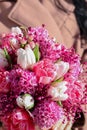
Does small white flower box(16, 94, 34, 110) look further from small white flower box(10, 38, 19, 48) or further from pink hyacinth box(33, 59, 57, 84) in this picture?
small white flower box(10, 38, 19, 48)

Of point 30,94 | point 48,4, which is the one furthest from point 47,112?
point 48,4

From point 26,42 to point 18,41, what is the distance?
0.03m

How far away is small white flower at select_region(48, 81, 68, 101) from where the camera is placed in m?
1.27

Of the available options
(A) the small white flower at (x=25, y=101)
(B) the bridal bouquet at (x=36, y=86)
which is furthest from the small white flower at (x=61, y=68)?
(A) the small white flower at (x=25, y=101)

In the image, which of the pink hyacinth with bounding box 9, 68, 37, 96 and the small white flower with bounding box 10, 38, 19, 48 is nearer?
the pink hyacinth with bounding box 9, 68, 37, 96

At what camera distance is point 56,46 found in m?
1.37

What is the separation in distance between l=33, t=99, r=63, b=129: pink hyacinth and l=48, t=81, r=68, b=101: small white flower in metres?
0.02

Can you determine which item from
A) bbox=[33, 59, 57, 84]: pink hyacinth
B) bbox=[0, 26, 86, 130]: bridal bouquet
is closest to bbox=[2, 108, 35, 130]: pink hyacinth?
bbox=[0, 26, 86, 130]: bridal bouquet

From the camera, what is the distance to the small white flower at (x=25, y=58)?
1.28 metres

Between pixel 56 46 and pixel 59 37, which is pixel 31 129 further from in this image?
pixel 59 37

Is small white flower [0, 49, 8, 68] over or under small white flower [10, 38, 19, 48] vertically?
under

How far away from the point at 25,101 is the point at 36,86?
0.05 metres

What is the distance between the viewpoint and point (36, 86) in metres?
1.28

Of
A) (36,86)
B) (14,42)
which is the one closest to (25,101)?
(36,86)
